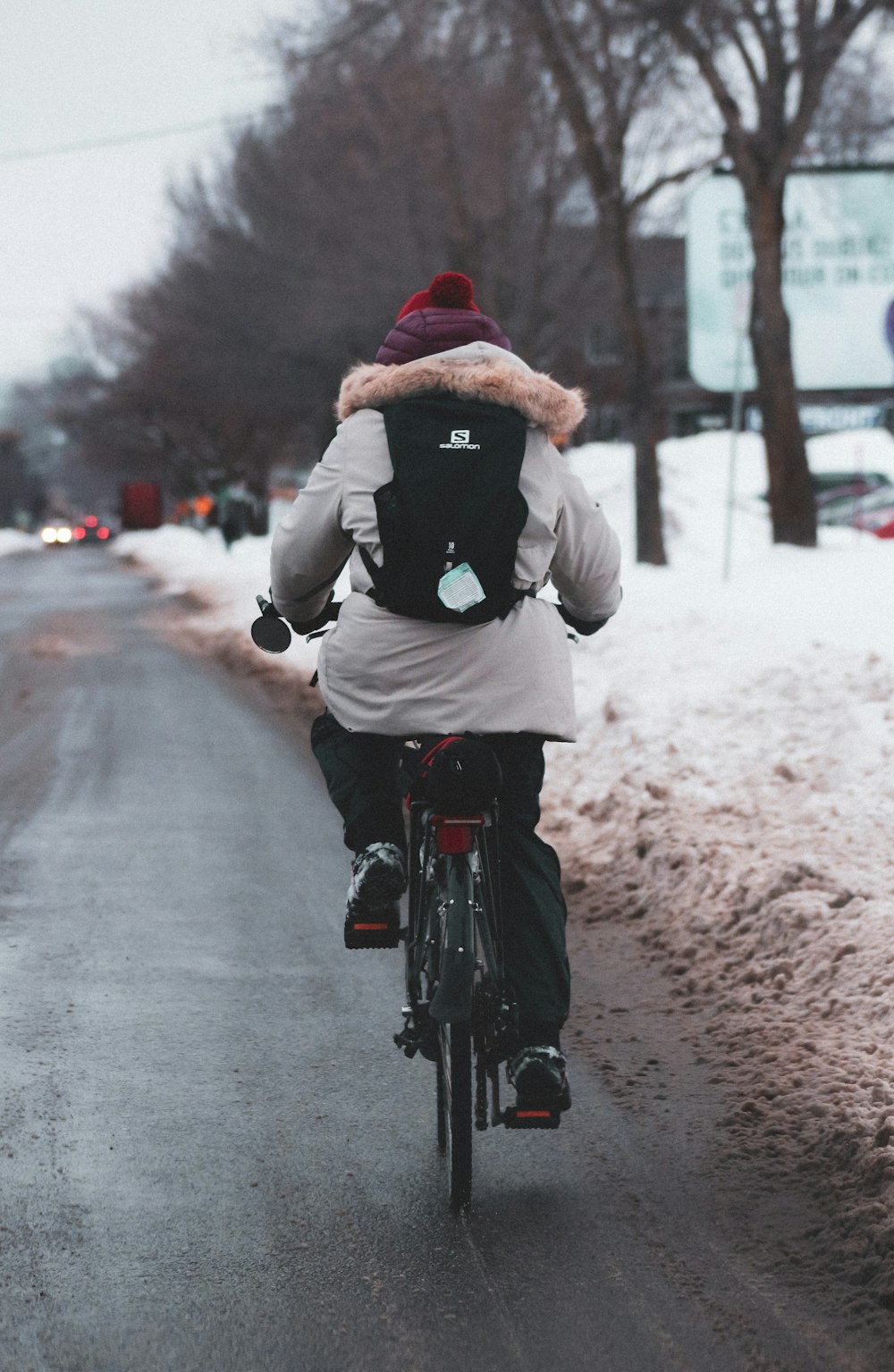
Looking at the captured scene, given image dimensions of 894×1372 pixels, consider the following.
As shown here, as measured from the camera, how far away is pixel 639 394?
20.7m

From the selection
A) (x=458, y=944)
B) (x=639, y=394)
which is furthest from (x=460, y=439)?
(x=639, y=394)

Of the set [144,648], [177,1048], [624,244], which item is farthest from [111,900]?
[624,244]

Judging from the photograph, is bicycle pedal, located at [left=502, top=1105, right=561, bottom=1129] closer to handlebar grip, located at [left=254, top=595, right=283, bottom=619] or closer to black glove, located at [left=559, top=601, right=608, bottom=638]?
black glove, located at [left=559, top=601, right=608, bottom=638]

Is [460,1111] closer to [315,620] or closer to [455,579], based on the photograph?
[455,579]

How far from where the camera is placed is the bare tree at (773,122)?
50.9ft

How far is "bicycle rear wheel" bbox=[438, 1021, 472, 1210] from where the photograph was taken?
380 centimetres

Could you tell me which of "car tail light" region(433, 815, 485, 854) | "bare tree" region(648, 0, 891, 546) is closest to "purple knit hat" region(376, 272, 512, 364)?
"car tail light" region(433, 815, 485, 854)

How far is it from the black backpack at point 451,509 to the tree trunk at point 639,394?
17.1 metres

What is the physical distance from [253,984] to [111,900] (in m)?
1.36

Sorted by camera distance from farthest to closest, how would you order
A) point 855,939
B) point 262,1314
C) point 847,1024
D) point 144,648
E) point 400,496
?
point 144,648 < point 855,939 < point 847,1024 < point 400,496 < point 262,1314

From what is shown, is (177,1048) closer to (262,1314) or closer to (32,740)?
(262,1314)

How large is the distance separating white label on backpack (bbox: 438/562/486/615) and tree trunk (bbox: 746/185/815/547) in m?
14.4

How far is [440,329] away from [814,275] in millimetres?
19788

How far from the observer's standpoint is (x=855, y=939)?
5500mm
